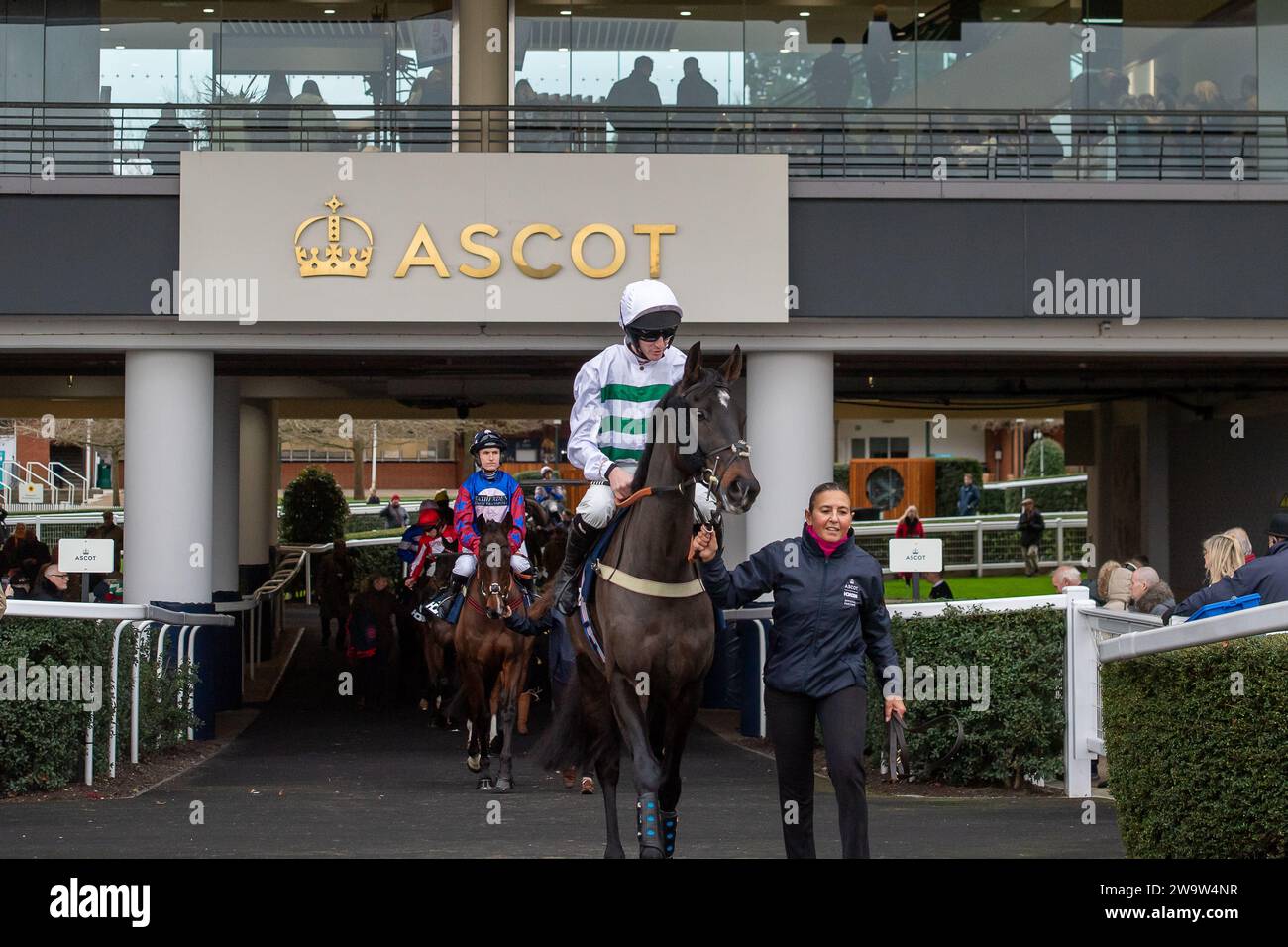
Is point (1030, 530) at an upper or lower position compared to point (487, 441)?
lower

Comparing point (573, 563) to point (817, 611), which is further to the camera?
point (573, 563)

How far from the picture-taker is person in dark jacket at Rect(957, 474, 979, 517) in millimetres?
40406

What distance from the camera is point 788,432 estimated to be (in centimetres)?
1628

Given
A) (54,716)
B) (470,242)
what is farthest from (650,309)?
(470,242)

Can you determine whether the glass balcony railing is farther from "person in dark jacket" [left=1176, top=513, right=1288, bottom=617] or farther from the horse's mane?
the horse's mane

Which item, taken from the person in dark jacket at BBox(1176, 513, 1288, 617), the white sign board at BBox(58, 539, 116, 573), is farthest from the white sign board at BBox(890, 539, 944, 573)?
the white sign board at BBox(58, 539, 116, 573)

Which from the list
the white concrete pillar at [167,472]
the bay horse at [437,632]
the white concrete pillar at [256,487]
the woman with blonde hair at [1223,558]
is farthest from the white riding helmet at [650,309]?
the white concrete pillar at [256,487]

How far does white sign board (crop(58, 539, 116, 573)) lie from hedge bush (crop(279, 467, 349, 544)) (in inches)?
804

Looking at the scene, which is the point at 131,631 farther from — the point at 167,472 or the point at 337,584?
the point at 337,584

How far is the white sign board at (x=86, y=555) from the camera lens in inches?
593

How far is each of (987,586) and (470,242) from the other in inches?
725

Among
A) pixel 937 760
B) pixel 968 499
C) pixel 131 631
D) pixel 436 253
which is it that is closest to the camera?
pixel 937 760

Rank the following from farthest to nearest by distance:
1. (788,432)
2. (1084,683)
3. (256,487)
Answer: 1. (256,487)
2. (788,432)
3. (1084,683)
